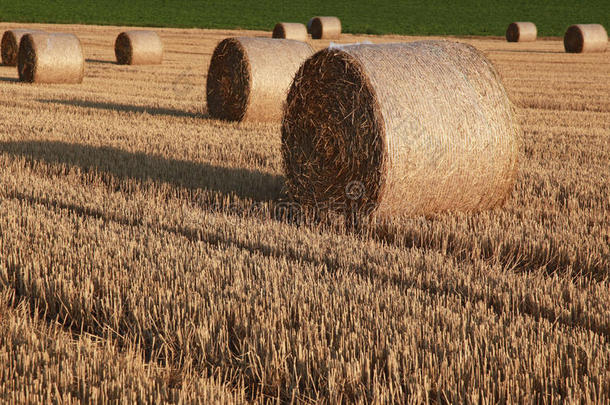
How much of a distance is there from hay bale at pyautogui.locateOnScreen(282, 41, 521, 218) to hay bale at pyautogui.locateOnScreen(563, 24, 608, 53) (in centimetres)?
2595

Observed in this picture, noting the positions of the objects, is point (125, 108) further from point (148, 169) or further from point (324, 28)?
point (324, 28)

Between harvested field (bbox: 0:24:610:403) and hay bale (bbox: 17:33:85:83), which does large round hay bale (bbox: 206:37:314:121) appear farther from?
hay bale (bbox: 17:33:85:83)

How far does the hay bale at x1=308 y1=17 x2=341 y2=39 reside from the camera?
1506 inches

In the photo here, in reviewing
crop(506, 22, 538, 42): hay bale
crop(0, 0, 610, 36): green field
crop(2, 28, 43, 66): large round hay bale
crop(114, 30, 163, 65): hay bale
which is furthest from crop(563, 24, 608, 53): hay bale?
crop(2, 28, 43, 66): large round hay bale

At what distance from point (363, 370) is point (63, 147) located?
23.0 ft

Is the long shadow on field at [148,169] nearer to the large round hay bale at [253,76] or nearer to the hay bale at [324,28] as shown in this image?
the large round hay bale at [253,76]

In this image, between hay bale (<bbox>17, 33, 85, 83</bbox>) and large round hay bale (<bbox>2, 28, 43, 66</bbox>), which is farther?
large round hay bale (<bbox>2, 28, 43, 66</bbox>)

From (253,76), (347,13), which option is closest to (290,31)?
(253,76)

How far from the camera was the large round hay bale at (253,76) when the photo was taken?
12.0m

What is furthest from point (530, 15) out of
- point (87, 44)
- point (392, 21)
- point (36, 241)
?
point (36, 241)

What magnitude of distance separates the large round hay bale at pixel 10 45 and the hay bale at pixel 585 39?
21639 millimetres

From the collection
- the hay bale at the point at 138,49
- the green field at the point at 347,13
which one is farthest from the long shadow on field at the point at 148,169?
the green field at the point at 347,13

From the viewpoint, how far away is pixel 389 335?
139 inches

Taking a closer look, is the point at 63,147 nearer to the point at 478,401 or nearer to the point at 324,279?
the point at 324,279
